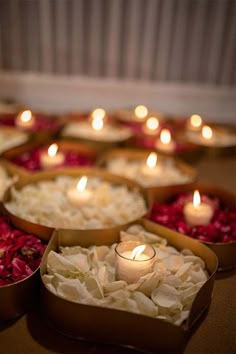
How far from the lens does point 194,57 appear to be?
2.44 meters

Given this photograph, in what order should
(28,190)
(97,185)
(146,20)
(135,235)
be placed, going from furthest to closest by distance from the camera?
(146,20), (97,185), (28,190), (135,235)

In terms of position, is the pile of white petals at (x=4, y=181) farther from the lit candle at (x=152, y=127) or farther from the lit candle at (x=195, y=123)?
the lit candle at (x=195, y=123)

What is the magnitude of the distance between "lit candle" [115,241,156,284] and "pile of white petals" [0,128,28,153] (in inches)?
39.9

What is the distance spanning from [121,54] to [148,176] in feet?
3.43

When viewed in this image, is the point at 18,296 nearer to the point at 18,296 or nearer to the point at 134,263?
the point at 18,296

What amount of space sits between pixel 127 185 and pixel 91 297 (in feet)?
2.19

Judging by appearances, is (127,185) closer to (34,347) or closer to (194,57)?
(34,347)

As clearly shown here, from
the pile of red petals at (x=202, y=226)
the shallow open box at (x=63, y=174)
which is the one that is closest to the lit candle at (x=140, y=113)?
the shallow open box at (x=63, y=174)

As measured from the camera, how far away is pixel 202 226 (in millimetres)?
1313

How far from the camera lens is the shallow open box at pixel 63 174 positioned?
120 cm

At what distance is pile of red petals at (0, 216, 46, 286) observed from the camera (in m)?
Answer: 1.04

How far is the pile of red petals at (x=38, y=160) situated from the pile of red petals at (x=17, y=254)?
0.56 meters

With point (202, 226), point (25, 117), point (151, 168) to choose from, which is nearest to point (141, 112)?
point (25, 117)

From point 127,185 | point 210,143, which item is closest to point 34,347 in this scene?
point 127,185
